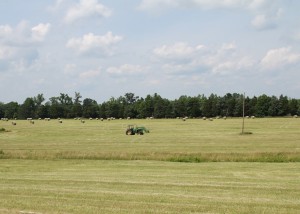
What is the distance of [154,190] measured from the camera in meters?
14.3

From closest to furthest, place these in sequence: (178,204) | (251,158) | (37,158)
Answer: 1. (178,204)
2. (251,158)
3. (37,158)

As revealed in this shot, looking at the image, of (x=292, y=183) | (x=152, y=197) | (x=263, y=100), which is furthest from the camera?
(x=263, y=100)

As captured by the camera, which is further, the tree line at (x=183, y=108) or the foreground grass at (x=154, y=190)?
the tree line at (x=183, y=108)

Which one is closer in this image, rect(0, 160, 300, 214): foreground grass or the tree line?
rect(0, 160, 300, 214): foreground grass

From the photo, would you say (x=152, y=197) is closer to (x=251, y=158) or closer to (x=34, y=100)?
(x=251, y=158)

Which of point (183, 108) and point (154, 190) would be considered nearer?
point (154, 190)

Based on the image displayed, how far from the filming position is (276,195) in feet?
42.9

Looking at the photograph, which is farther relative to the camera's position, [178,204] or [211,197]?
[211,197]

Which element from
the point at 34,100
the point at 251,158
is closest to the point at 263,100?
the point at 34,100

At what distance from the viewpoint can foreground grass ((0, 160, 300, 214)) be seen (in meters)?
11.2

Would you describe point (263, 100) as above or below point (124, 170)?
above

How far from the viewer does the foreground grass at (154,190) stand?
36.7ft

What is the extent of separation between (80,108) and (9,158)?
372 ft

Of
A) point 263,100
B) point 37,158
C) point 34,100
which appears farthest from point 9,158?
point 34,100
